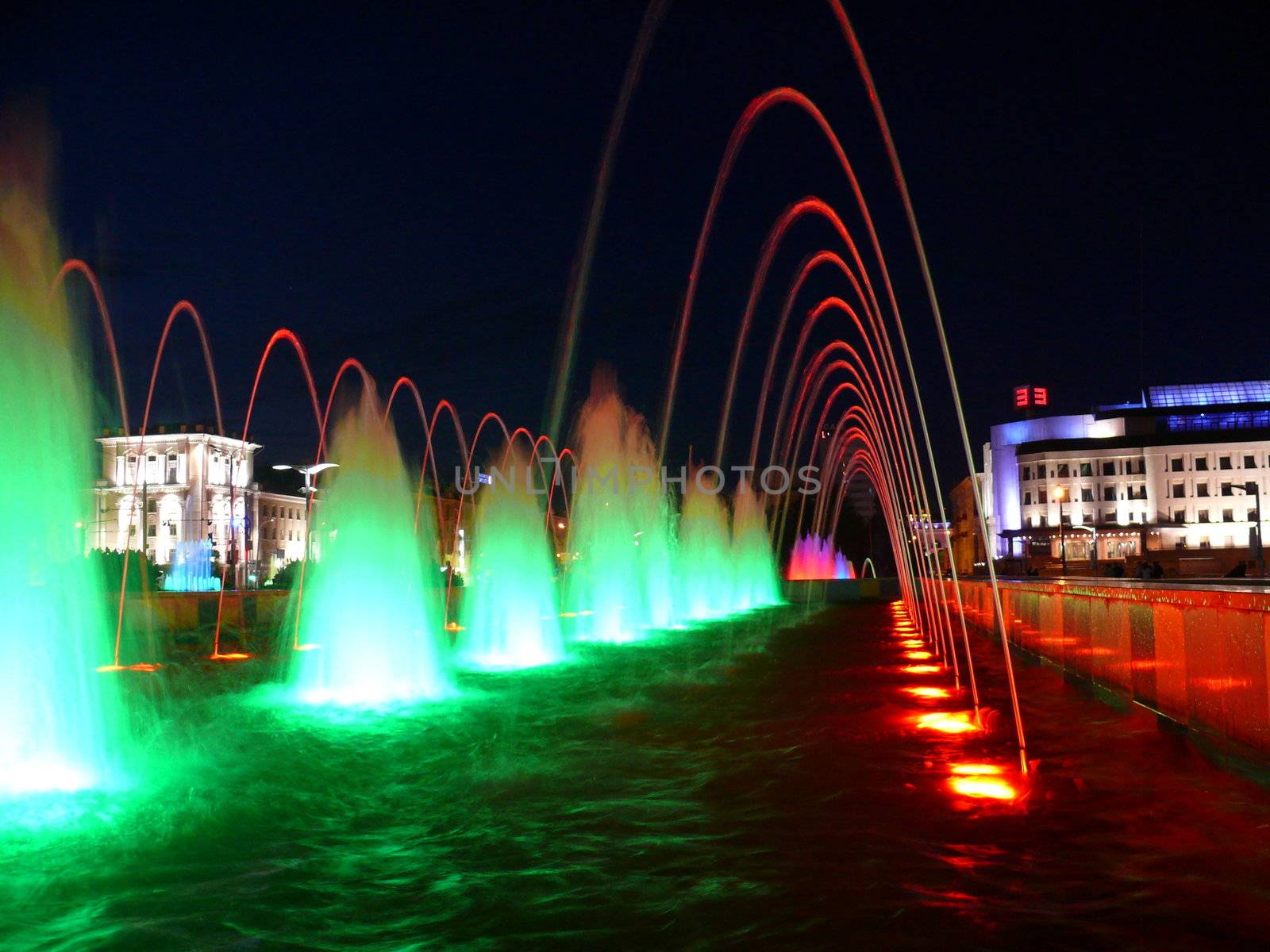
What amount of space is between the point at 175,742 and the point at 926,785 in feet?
23.6

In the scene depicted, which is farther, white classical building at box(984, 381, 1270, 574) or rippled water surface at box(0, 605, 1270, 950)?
white classical building at box(984, 381, 1270, 574)

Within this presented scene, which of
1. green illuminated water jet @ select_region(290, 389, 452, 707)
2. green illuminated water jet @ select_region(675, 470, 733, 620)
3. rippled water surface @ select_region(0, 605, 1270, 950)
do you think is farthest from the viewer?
green illuminated water jet @ select_region(675, 470, 733, 620)

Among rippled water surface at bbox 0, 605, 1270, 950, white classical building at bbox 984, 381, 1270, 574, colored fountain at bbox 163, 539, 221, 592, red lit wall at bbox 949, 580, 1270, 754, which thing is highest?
white classical building at bbox 984, 381, 1270, 574

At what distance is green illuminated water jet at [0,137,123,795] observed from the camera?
973 cm

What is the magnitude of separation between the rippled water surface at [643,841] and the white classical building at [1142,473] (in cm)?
10342

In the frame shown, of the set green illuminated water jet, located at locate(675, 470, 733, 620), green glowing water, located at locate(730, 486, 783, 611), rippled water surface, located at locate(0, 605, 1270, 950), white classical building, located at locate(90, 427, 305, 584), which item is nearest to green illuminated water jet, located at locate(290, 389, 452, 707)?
rippled water surface, located at locate(0, 605, 1270, 950)

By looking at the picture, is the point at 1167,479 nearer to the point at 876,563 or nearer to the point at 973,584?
the point at 876,563

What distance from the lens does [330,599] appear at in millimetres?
17578

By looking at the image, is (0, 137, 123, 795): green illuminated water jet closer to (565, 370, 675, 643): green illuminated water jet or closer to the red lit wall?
the red lit wall

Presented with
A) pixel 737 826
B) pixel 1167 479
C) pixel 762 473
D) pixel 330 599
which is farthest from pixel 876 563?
pixel 737 826

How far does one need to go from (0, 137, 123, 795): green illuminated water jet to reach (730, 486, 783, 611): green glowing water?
4018 centimetres

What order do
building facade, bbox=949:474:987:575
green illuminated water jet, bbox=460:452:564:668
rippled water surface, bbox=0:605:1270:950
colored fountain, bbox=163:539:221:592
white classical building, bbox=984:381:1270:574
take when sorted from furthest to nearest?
building facade, bbox=949:474:987:575, white classical building, bbox=984:381:1270:574, colored fountain, bbox=163:539:221:592, green illuminated water jet, bbox=460:452:564:668, rippled water surface, bbox=0:605:1270:950

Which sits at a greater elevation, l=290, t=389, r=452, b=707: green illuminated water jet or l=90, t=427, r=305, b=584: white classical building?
l=90, t=427, r=305, b=584: white classical building

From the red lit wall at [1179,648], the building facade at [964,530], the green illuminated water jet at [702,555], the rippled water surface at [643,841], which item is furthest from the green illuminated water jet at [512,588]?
the building facade at [964,530]
